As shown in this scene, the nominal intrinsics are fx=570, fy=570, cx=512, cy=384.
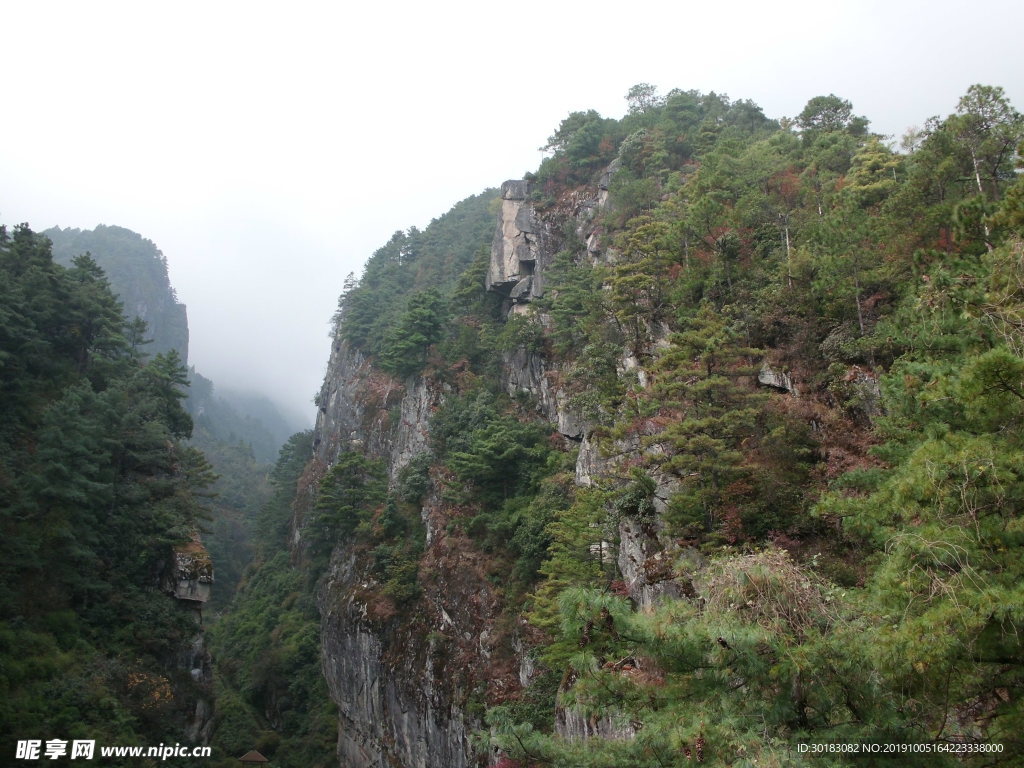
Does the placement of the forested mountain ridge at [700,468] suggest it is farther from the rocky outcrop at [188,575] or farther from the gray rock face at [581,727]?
the rocky outcrop at [188,575]

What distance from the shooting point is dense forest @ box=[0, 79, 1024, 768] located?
4.34m

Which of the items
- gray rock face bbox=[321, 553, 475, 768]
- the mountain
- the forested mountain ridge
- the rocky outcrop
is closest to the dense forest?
the forested mountain ridge

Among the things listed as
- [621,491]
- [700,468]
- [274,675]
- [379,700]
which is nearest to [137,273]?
[274,675]

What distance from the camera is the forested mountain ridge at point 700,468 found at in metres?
4.28

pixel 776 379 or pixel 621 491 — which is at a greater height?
pixel 776 379

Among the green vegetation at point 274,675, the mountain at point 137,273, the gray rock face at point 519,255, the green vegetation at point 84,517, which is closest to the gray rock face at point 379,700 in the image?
the green vegetation at point 274,675

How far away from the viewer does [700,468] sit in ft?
30.5

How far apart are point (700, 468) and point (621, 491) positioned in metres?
2.22

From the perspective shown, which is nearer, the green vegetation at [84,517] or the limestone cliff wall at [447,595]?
the green vegetation at [84,517]

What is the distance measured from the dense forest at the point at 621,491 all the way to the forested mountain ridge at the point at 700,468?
0.06m

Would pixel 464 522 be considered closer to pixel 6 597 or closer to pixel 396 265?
pixel 6 597

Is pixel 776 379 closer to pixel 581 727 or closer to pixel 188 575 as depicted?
pixel 581 727

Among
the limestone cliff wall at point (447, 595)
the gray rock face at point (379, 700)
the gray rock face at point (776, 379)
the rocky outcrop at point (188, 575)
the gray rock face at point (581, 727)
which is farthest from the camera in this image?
the rocky outcrop at point (188, 575)

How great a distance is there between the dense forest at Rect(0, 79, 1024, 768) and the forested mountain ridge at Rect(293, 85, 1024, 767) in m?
0.06
